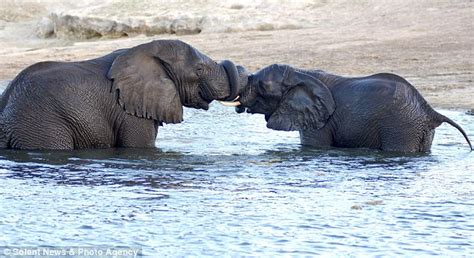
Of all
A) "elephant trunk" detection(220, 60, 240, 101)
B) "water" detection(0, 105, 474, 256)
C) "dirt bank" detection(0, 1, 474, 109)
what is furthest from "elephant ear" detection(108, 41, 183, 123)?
"dirt bank" detection(0, 1, 474, 109)

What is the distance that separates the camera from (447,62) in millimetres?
17172

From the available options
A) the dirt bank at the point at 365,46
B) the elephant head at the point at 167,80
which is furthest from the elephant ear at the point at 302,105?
the dirt bank at the point at 365,46

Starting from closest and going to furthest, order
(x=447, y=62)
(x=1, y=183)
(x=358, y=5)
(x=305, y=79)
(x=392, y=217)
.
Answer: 1. (x=392, y=217)
2. (x=1, y=183)
3. (x=305, y=79)
4. (x=447, y=62)
5. (x=358, y=5)

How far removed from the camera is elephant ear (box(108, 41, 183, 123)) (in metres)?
10.1

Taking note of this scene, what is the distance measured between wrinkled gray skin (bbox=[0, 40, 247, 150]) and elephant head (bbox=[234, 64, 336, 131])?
47 cm

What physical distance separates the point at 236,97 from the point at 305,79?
0.66 metres

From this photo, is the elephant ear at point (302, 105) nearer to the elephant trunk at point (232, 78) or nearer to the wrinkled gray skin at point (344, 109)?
the wrinkled gray skin at point (344, 109)

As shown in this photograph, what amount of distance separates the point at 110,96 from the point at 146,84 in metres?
0.33

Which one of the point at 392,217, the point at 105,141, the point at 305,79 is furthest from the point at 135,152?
the point at 392,217

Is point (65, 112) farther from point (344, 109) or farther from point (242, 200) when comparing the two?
point (344, 109)

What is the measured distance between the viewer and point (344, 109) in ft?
35.3

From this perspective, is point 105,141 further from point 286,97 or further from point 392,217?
point 392,217

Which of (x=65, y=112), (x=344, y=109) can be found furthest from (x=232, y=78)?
(x=65, y=112)

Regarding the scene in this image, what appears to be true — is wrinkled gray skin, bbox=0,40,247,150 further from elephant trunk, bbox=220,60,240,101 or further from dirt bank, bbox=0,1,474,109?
dirt bank, bbox=0,1,474,109
